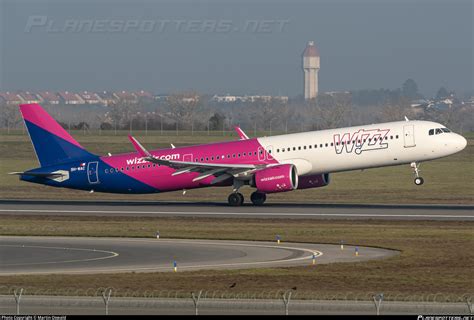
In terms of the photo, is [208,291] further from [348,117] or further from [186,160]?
[348,117]

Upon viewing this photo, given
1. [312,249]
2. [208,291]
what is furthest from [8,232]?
[208,291]

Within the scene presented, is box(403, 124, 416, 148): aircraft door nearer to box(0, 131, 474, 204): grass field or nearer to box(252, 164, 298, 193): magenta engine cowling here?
box(252, 164, 298, 193): magenta engine cowling

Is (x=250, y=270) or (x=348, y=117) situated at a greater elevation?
(x=348, y=117)

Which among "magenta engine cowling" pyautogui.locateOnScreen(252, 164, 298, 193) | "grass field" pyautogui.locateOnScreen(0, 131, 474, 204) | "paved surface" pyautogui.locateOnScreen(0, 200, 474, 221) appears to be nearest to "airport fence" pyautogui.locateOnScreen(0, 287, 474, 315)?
"paved surface" pyautogui.locateOnScreen(0, 200, 474, 221)

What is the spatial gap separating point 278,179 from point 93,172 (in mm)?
12290

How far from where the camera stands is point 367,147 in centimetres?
6006

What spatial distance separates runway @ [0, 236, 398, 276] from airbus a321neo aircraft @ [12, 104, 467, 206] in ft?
49.0

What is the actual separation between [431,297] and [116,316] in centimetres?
956

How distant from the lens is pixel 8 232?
4969cm

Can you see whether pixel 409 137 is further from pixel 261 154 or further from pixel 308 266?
pixel 308 266

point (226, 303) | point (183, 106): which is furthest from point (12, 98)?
point (226, 303)

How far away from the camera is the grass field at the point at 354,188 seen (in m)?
72.6

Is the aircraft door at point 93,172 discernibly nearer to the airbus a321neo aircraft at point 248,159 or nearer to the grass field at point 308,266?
the airbus a321neo aircraft at point 248,159

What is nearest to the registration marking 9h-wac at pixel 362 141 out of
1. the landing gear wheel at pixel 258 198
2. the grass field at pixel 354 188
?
the landing gear wheel at pixel 258 198
